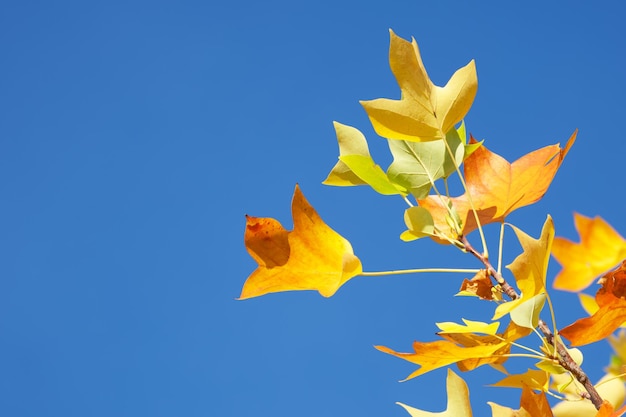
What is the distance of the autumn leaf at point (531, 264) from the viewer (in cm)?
65

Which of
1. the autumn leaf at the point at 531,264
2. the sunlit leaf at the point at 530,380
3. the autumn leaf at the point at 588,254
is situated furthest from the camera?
the autumn leaf at the point at 588,254

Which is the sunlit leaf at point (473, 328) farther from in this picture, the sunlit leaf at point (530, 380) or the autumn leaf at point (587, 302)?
the autumn leaf at point (587, 302)

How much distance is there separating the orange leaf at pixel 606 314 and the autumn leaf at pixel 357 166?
271 mm

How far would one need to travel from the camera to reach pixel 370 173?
2.77 ft

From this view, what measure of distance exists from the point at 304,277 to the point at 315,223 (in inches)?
2.6

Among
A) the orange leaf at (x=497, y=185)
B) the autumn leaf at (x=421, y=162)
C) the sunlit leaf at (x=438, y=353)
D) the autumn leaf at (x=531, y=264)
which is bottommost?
the sunlit leaf at (x=438, y=353)

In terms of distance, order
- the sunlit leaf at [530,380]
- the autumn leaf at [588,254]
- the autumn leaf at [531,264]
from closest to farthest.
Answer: the autumn leaf at [531,264], the sunlit leaf at [530,380], the autumn leaf at [588,254]

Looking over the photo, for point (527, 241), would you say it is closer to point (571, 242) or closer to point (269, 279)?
point (269, 279)

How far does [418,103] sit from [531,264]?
23 cm

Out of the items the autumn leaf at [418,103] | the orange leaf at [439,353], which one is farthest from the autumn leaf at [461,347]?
the autumn leaf at [418,103]

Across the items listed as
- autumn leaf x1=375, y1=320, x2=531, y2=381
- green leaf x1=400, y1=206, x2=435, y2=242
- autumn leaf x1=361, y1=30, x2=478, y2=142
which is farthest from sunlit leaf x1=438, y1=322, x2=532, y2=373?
autumn leaf x1=361, y1=30, x2=478, y2=142

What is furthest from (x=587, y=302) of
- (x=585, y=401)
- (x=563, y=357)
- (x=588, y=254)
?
(x=563, y=357)

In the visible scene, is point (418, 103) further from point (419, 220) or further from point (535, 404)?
point (535, 404)

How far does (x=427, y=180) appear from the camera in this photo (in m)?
0.85
